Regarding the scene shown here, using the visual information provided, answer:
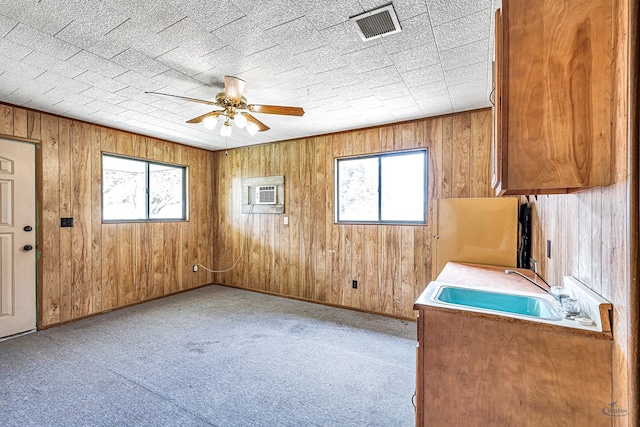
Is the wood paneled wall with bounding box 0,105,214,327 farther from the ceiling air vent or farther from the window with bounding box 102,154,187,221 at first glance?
the ceiling air vent

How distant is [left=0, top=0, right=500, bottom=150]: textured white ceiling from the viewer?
68.1 inches

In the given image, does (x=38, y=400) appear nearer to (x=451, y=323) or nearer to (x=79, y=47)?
(x=79, y=47)

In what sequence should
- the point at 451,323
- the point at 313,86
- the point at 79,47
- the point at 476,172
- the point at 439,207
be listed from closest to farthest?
the point at 451,323
the point at 79,47
the point at 313,86
the point at 439,207
the point at 476,172

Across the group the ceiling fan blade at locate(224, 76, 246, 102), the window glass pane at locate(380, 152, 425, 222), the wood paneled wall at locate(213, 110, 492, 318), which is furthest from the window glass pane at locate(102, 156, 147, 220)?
the window glass pane at locate(380, 152, 425, 222)

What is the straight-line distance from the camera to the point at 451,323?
146cm

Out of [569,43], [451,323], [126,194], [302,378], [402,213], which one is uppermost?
[569,43]

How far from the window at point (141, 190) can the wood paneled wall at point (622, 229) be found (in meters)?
4.87

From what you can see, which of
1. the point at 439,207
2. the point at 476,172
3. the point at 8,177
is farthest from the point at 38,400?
the point at 476,172

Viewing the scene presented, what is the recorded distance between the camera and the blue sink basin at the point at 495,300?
1692 millimetres

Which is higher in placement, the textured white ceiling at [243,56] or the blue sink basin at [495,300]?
the textured white ceiling at [243,56]

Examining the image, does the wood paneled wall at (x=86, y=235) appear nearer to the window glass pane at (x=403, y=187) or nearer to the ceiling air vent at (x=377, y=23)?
the window glass pane at (x=403, y=187)

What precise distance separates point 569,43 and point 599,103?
0.85 feet

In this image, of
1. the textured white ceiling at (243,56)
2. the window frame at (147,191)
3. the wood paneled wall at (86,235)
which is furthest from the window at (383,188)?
the wood paneled wall at (86,235)

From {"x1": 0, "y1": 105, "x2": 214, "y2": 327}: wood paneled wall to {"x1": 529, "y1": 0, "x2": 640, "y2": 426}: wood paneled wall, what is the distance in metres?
4.77
